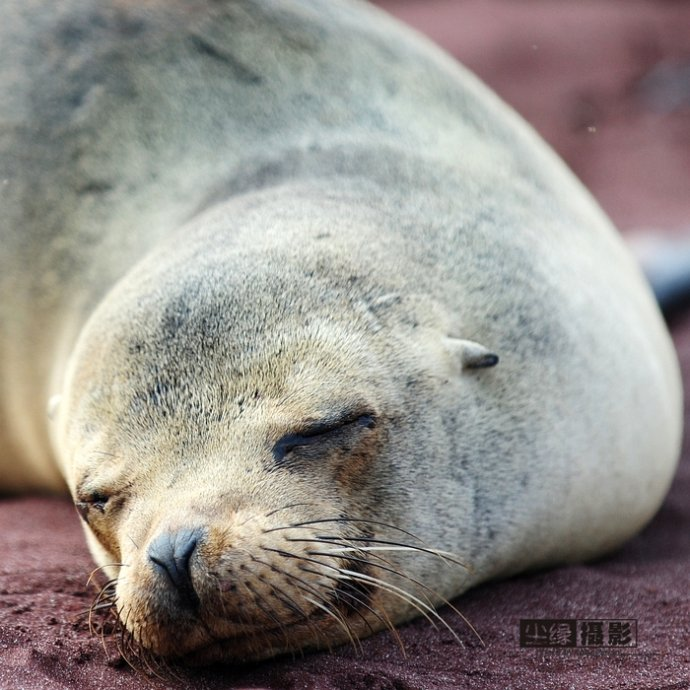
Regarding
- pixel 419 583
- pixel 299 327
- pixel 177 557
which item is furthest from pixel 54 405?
pixel 419 583

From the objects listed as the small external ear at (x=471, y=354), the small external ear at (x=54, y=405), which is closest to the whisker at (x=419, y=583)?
the small external ear at (x=471, y=354)

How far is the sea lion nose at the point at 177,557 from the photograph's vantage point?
2492 mm

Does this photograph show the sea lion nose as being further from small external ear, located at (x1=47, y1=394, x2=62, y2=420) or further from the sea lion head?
small external ear, located at (x1=47, y1=394, x2=62, y2=420)

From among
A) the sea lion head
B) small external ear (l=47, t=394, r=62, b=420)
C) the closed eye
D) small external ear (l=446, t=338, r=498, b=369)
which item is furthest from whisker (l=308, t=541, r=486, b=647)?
small external ear (l=47, t=394, r=62, b=420)

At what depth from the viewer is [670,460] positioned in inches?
150

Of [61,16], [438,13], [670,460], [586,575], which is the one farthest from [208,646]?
[438,13]

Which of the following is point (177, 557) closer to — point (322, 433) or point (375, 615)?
point (322, 433)

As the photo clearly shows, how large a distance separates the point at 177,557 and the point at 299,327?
62 cm

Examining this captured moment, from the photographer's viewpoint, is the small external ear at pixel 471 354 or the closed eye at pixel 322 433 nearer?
the closed eye at pixel 322 433

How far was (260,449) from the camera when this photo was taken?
268cm

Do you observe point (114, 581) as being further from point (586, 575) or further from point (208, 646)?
point (586, 575)

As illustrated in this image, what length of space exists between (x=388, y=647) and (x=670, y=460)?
4.37 feet

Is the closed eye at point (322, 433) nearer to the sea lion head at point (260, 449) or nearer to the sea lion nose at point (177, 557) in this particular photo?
the sea lion head at point (260, 449)

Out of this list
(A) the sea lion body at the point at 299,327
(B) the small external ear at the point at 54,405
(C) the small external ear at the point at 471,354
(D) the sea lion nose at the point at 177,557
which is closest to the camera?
(D) the sea lion nose at the point at 177,557
